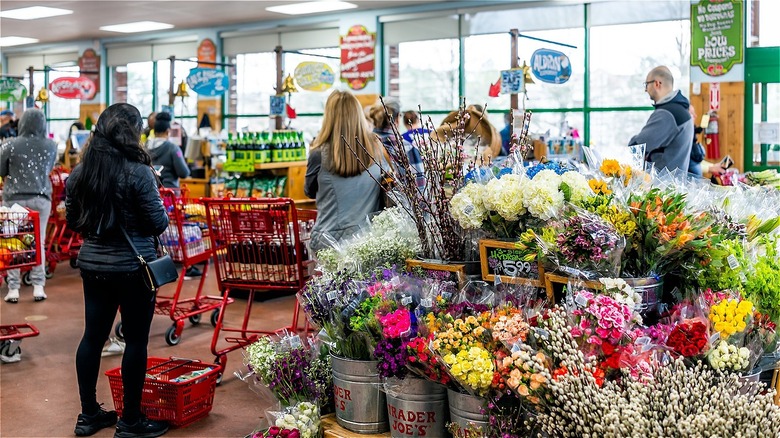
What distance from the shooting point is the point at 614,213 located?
8.30 ft

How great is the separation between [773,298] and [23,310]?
6031 mm

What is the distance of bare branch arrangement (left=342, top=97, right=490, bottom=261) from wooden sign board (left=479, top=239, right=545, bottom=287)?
205 mm

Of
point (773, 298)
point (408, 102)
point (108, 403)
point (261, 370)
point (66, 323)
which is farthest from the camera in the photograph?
point (408, 102)

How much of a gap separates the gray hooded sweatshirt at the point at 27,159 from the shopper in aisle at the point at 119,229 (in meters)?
3.07

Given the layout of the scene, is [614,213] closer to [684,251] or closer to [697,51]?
[684,251]

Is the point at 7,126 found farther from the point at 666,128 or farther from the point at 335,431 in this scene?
the point at 335,431

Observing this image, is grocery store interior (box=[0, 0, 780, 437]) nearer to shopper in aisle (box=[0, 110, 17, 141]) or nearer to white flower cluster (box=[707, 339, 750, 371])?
shopper in aisle (box=[0, 110, 17, 141])

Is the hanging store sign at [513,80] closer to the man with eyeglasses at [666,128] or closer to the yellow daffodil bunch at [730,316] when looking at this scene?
the man with eyeglasses at [666,128]

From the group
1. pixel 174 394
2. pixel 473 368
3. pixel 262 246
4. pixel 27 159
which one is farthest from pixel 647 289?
pixel 27 159

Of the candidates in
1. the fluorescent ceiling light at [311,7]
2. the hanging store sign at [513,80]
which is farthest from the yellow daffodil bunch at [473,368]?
the fluorescent ceiling light at [311,7]

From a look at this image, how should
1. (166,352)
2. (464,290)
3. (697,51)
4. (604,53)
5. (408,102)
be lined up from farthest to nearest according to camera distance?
(408,102) → (604,53) → (697,51) → (166,352) → (464,290)

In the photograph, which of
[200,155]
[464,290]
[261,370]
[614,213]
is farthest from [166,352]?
[200,155]

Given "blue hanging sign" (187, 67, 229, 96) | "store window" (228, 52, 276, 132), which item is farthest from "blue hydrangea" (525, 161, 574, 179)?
"store window" (228, 52, 276, 132)

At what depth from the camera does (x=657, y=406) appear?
2.12 metres
